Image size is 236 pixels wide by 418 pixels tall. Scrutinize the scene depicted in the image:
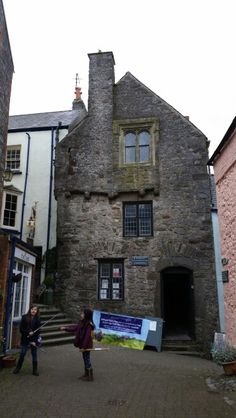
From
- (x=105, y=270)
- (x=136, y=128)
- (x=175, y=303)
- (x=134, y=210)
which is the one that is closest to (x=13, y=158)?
(x=136, y=128)

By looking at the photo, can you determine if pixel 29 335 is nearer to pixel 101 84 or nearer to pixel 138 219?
pixel 138 219

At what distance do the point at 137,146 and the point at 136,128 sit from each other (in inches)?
33.8

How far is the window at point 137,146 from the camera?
16.2 meters

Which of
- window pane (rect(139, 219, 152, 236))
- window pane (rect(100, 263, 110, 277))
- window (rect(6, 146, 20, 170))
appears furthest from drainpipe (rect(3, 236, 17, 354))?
window (rect(6, 146, 20, 170))

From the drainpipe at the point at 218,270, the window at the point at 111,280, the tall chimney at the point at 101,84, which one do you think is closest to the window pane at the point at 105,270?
the window at the point at 111,280

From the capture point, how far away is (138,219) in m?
15.5

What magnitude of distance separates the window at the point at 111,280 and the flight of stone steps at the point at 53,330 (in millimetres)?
1745

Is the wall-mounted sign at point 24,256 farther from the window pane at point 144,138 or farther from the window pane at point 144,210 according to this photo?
the window pane at point 144,138

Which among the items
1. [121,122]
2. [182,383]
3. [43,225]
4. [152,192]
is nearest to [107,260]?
[152,192]

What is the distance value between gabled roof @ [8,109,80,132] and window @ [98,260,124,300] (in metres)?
8.20

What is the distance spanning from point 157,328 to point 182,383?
5264 mm

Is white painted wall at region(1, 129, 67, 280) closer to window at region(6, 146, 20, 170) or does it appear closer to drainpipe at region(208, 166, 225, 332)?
window at region(6, 146, 20, 170)

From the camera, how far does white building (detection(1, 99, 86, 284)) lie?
59.2ft

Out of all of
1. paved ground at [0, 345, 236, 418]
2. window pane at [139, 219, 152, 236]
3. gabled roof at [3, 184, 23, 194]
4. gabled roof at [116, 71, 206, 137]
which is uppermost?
gabled roof at [116, 71, 206, 137]
